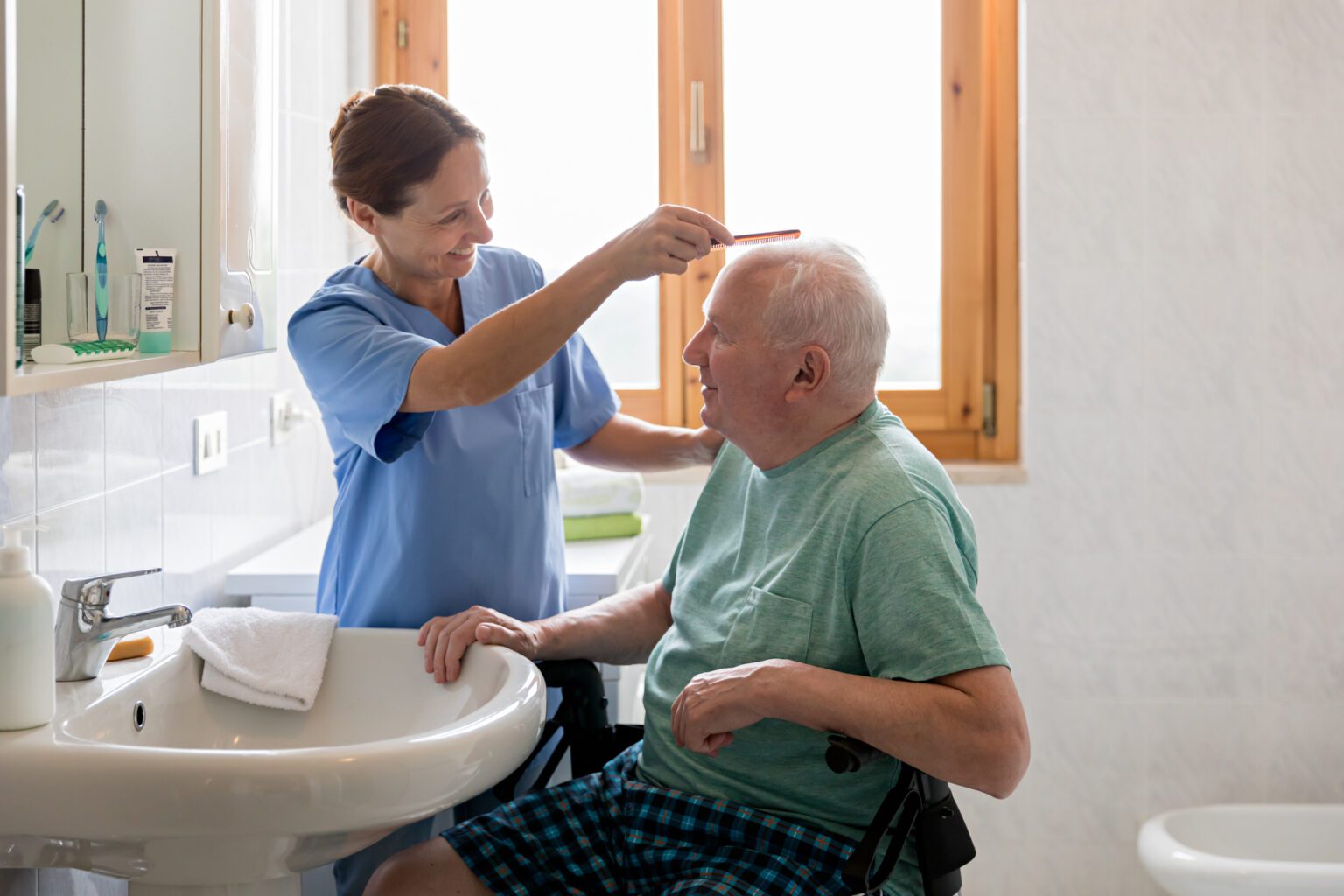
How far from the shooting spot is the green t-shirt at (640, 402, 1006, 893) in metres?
1.39

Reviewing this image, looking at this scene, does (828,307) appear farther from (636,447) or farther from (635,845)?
(635,845)

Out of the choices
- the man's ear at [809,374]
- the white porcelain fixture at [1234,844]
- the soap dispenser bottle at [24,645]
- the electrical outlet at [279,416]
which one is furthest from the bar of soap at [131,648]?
the white porcelain fixture at [1234,844]

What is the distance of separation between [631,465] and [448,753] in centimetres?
88

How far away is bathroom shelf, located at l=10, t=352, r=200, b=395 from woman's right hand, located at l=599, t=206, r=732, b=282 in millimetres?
546

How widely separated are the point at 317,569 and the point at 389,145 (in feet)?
2.70

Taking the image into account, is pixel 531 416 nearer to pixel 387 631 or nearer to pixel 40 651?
pixel 387 631

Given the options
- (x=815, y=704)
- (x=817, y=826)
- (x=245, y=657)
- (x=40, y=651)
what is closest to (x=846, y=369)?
(x=815, y=704)

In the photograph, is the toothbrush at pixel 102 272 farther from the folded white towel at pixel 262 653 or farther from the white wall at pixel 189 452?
the folded white towel at pixel 262 653

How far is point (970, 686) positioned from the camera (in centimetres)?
135

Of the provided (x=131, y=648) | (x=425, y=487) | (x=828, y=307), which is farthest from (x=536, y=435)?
(x=131, y=648)

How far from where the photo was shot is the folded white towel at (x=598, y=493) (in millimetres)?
2404

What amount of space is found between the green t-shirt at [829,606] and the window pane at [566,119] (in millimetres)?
1557

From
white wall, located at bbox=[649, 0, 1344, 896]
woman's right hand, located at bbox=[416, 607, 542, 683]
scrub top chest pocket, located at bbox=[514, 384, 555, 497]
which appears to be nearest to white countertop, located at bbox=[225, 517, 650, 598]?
scrub top chest pocket, located at bbox=[514, 384, 555, 497]

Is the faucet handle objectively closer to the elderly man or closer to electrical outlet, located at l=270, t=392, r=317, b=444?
the elderly man
